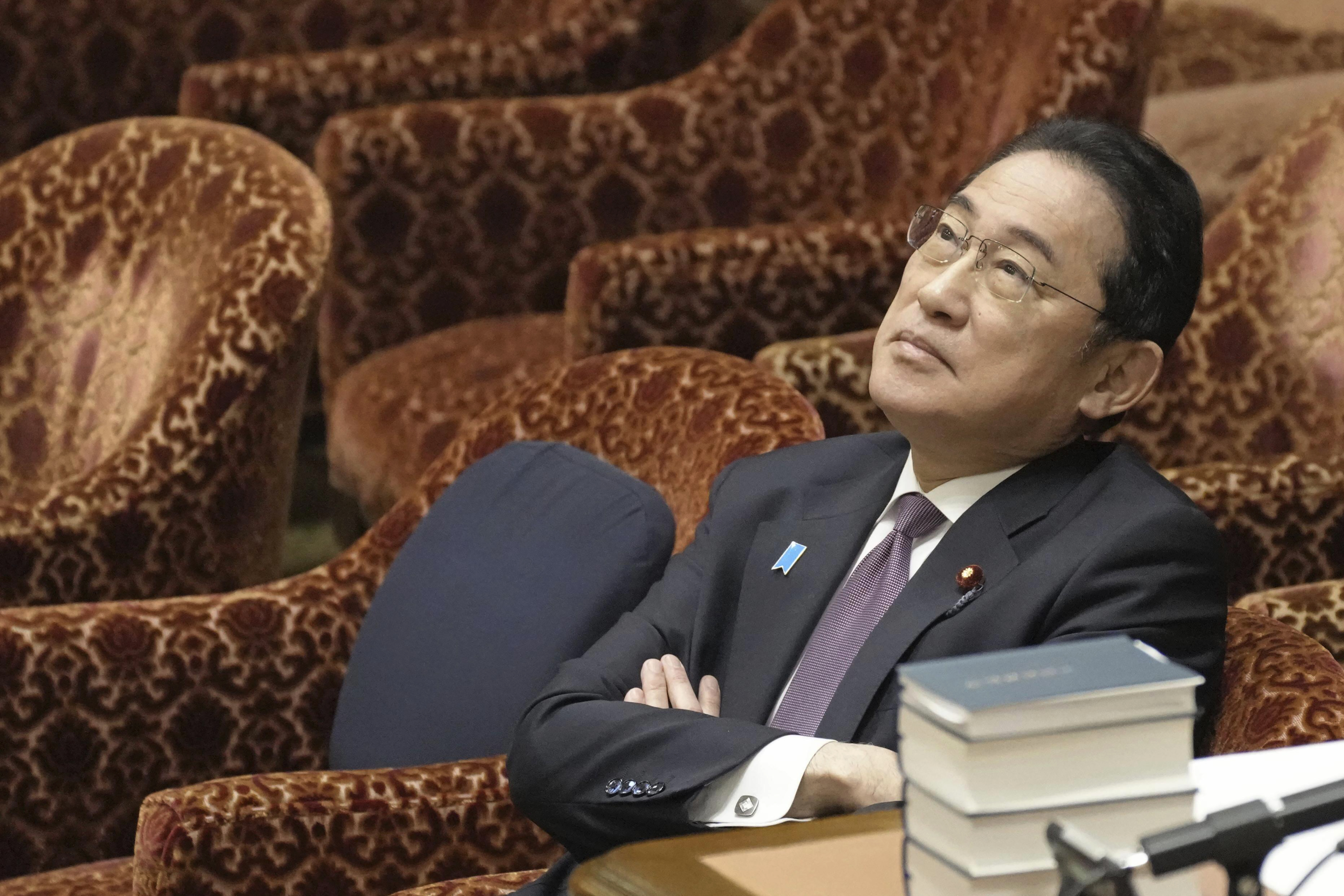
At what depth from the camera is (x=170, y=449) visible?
7.50ft

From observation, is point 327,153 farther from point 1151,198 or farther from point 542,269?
point 1151,198

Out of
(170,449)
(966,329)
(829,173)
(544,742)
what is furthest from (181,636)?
(829,173)

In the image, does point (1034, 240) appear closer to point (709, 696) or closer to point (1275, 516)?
point (709, 696)

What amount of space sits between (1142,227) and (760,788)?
0.56 metres

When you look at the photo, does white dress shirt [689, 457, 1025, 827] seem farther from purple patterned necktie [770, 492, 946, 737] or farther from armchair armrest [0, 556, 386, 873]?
armchair armrest [0, 556, 386, 873]

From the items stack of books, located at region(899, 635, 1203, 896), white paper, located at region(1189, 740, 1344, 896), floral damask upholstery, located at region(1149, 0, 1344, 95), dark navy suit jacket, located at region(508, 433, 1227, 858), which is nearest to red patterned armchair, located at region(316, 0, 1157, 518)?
floral damask upholstery, located at region(1149, 0, 1344, 95)

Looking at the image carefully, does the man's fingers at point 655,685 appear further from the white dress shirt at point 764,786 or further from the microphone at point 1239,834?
the microphone at point 1239,834

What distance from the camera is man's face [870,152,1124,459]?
5.02ft

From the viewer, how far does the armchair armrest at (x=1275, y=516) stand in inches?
82.4

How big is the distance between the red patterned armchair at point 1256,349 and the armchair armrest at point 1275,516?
26 cm

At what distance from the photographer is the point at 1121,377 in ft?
5.19

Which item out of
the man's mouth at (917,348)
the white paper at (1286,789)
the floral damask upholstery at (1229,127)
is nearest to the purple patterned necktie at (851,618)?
the man's mouth at (917,348)

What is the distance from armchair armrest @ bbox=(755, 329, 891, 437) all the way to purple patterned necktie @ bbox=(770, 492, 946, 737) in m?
0.83

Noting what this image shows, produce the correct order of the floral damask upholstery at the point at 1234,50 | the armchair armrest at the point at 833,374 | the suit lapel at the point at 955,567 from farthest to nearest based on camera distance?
the floral damask upholstery at the point at 1234,50 → the armchair armrest at the point at 833,374 → the suit lapel at the point at 955,567
